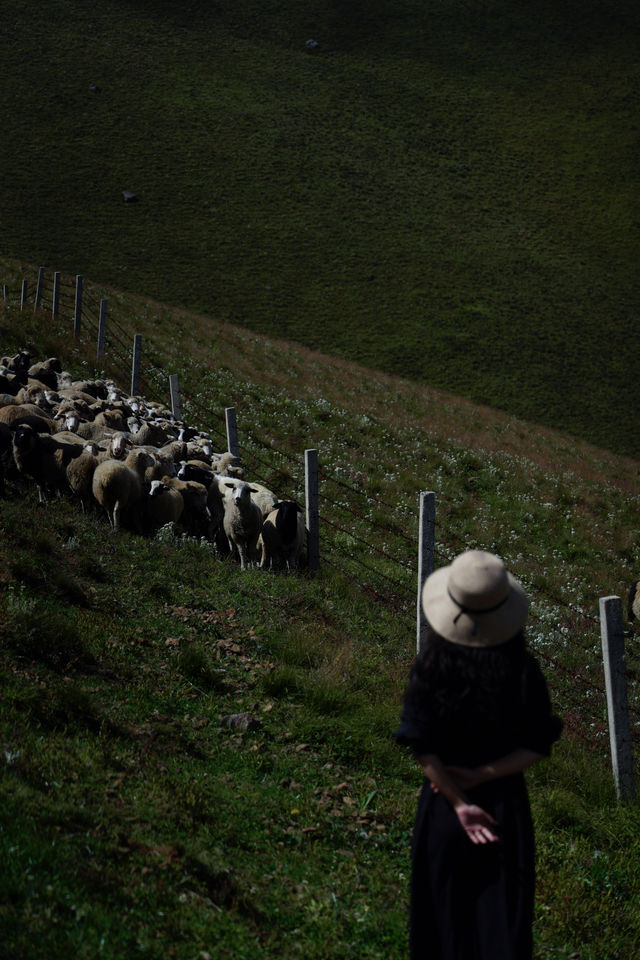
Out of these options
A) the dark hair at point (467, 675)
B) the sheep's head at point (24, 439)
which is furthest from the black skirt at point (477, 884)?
the sheep's head at point (24, 439)

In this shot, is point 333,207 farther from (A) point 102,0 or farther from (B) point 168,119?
(A) point 102,0

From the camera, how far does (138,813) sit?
216 inches

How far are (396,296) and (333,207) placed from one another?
15389 millimetres

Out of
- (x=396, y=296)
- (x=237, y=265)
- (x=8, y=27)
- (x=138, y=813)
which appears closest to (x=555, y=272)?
(x=396, y=296)

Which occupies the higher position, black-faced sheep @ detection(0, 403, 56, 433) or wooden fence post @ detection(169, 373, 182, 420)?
black-faced sheep @ detection(0, 403, 56, 433)

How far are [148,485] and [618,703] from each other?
8.42 metres

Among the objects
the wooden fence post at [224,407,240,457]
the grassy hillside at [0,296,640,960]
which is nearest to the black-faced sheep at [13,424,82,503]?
the grassy hillside at [0,296,640,960]

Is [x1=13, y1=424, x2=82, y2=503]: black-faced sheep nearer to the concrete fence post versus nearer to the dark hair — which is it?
the concrete fence post

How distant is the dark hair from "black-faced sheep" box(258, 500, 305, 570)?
8.89m

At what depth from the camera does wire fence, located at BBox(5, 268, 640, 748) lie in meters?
11.2

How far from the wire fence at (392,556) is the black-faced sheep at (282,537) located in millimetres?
802

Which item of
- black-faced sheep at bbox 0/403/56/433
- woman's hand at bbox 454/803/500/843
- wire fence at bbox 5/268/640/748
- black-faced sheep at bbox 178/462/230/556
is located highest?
woman's hand at bbox 454/803/500/843

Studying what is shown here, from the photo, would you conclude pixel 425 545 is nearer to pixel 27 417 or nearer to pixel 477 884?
pixel 477 884

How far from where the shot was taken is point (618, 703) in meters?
7.60
